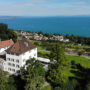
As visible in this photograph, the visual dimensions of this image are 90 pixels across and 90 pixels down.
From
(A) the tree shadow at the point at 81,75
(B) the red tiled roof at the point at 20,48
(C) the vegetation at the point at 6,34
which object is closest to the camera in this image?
(A) the tree shadow at the point at 81,75

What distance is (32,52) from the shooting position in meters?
36.8

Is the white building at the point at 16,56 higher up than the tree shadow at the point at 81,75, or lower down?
higher up

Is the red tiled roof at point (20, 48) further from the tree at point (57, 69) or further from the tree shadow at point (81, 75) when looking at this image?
the tree shadow at point (81, 75)

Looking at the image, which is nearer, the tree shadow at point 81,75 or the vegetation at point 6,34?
the tree shadow at point 81,75

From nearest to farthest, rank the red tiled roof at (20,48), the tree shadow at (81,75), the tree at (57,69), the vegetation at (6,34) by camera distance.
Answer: the tree at (57,69) → the tree shadow at (81,75) → the red tiled roof at (20,48) → the vegetation at (6,34)

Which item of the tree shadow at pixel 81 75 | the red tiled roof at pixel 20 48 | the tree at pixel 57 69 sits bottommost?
the tree shadow at pixel 81 75

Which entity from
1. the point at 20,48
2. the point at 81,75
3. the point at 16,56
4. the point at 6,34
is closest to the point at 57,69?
the point at 81,75

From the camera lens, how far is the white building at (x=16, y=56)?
106ft

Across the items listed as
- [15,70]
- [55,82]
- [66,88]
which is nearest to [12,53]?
[15,70]

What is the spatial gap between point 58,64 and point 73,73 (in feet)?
→ 33.6

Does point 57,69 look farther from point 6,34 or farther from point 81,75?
point 6,34

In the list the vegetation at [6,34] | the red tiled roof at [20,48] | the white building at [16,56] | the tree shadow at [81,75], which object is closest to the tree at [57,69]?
the tree shadow at [81,75]

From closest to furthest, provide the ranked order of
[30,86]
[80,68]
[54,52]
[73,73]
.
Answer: [30,86], [54,52], [73,73], [80,68]

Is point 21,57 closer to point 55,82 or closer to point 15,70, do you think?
point 15,70
